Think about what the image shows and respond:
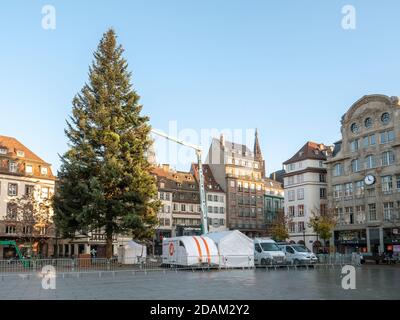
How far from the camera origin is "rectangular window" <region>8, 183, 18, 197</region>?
65.8 meters

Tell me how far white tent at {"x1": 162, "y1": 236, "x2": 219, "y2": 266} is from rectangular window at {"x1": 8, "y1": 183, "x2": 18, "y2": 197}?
34266 millimetres

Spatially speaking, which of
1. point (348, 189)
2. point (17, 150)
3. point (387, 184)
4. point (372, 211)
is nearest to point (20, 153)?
point (17, 150)

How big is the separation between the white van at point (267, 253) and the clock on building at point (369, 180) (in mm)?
30661

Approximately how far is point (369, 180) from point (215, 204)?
34.9 m

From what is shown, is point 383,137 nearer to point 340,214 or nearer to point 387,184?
point 387,184

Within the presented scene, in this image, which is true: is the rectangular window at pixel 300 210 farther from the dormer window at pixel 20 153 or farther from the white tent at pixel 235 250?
the white tent at pixel 235 250

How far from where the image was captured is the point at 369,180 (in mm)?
67500

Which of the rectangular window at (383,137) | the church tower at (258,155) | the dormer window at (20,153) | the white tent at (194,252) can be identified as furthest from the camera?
the church tower at (258,155)

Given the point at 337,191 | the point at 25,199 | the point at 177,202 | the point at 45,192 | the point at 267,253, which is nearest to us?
the point at 267,253

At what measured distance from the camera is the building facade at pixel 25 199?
2377 inches

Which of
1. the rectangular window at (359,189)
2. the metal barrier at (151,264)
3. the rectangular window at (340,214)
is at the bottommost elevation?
the metal barrier at (151,264)

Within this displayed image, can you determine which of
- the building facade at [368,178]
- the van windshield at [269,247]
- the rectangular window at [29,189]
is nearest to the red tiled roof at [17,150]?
the rectangular window at [29,189]

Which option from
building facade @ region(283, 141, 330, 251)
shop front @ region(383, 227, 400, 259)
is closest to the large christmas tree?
shop front @ region(383, 227, 400, 259)

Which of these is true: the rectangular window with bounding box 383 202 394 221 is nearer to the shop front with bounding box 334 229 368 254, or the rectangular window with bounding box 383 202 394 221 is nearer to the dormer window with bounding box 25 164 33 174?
the shop front with bounding box 334 229 368 254
